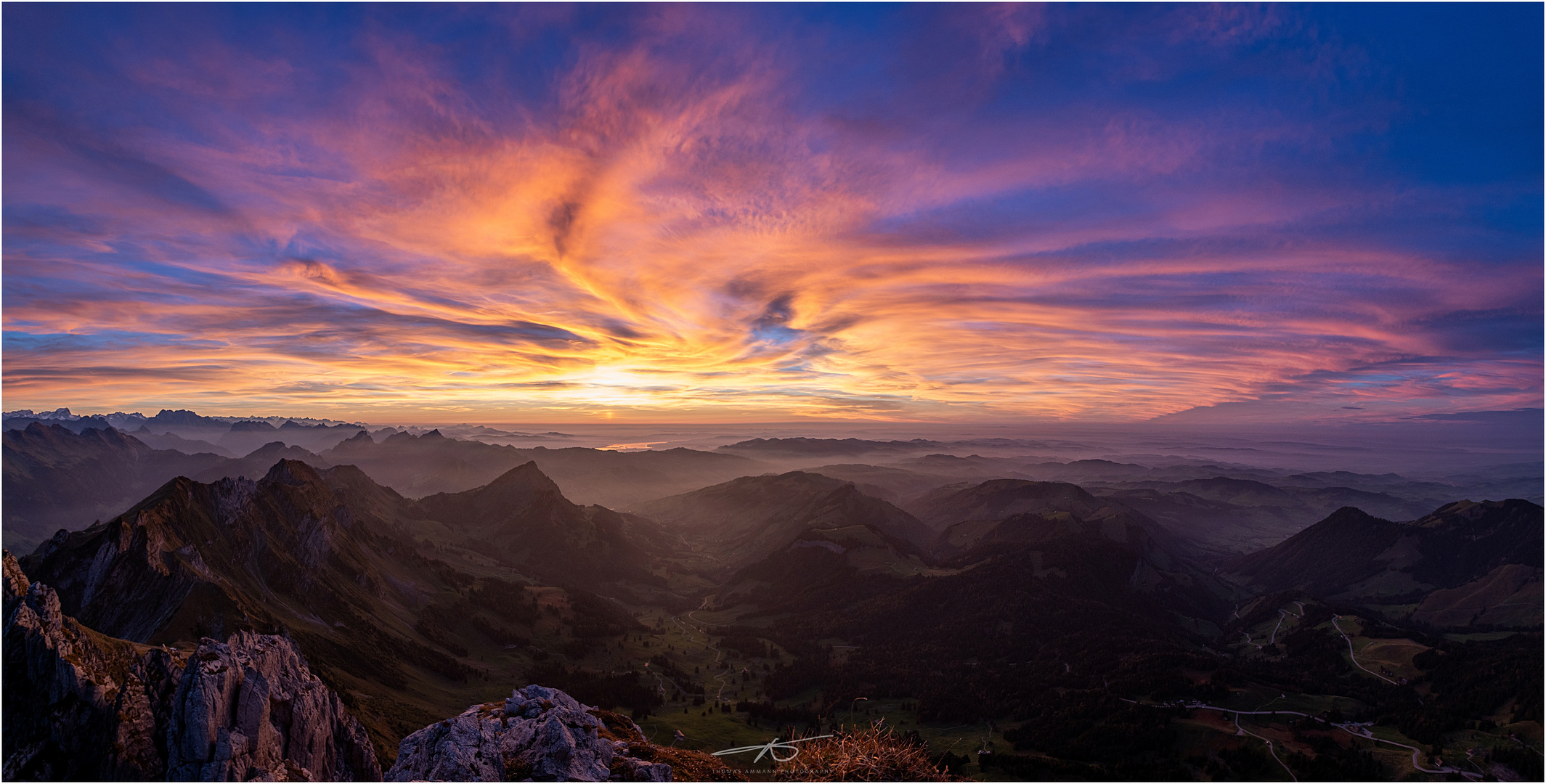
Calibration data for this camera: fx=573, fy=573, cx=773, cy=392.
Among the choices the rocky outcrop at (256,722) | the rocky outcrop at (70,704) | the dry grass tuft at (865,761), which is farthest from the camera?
the rocky outcrop at (256,722)

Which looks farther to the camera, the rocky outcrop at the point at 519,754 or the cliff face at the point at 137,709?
the cliff face at the point at 137,709

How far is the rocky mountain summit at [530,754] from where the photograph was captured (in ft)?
114

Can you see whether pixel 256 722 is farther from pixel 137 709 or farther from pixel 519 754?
pixel 519 754

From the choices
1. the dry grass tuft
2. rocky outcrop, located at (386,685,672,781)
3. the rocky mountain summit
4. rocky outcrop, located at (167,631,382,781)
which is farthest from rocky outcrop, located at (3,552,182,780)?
the dry grass tuft

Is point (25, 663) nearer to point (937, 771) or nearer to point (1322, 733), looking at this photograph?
point (937, 771)

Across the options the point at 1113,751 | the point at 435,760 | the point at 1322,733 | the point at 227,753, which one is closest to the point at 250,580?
the point at 227,753

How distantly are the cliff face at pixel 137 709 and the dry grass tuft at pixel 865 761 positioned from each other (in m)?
53.2

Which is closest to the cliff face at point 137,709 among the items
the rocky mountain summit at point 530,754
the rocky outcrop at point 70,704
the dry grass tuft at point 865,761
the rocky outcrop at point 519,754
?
A: the rocky outcrop at point 70,704

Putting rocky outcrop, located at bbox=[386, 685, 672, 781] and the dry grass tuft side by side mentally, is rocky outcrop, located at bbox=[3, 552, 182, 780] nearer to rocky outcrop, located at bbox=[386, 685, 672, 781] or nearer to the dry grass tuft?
rocky outcrop, located at bbox=[386, 685, 672, 781]

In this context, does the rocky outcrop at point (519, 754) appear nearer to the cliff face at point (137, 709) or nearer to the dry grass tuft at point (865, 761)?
the dry grass tuft at point (865, 761)

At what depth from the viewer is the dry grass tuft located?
26359 mm

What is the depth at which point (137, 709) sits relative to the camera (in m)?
50.0

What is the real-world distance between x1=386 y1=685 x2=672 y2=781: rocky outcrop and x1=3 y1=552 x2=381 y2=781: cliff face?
86.5 ft

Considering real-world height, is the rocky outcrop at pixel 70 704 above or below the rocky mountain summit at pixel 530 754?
below
